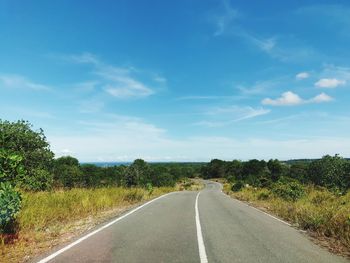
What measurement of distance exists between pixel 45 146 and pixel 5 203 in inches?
674

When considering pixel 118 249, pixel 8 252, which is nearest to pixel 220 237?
pixel 118 249

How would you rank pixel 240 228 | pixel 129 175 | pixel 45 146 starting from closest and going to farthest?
pixel 240 228 < pixel 45 146 < pixel 129 175

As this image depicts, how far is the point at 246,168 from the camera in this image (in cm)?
14688

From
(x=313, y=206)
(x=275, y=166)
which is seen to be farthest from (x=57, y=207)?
(x=275, y=166)

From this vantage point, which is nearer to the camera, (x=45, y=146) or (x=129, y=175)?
(x=45, y=146)

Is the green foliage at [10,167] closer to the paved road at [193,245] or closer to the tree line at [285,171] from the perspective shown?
the paved road at [193,245]

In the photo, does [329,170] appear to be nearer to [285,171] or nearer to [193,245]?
[285,171]

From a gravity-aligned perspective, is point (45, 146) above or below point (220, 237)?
above

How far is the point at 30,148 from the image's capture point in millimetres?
23984

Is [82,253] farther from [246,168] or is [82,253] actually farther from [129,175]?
[246,168]

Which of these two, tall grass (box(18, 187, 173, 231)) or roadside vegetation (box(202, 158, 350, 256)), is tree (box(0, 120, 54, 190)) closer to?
tall grass (box(18, 187, 173, 231))

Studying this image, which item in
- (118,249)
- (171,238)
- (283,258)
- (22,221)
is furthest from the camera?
(22,221)

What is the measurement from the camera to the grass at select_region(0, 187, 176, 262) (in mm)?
8164

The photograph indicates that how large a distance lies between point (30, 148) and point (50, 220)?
12.8 meters
